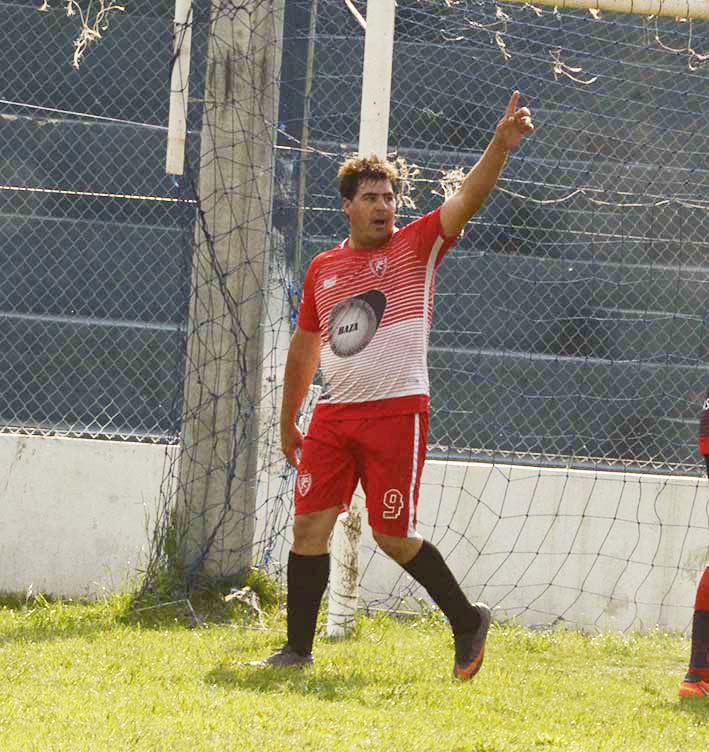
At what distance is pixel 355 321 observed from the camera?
197 inches

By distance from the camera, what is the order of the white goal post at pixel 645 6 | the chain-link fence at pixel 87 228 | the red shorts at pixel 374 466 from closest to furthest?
the red shorts at pixel 374 466
the white goal post at pixel 645 6
the chain-link fence at pixel 87 228

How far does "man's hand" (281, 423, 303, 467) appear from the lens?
5379mm

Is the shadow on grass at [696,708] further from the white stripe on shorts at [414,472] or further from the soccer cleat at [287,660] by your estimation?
the soccer cleat at [287,660]

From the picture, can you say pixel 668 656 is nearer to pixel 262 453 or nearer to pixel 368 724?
pixel 262 453

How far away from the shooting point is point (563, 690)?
503 cm

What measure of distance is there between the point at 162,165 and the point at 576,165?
9.64ft

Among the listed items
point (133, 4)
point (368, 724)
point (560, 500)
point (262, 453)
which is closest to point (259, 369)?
point (262, 453)

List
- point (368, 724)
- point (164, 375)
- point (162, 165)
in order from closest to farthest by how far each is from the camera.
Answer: point (368, 724) → point (164, 375) → point (162, 165)

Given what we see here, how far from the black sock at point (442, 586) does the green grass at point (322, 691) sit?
23 cm

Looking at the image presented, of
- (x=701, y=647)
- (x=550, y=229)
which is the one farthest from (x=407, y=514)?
(x=550, y=229)

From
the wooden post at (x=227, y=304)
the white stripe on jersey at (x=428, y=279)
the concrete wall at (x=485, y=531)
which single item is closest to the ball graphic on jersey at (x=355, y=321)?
the white stripe on jersey at (x=428, y=279)

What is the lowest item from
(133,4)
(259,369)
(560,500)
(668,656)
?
(668,656)

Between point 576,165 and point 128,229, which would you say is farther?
point 128,229

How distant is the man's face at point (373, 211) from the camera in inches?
198
